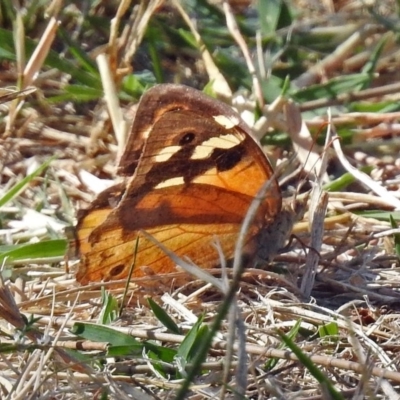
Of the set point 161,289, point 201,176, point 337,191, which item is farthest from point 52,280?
point 337,191

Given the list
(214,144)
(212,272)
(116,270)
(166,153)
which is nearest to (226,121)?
(214,144)

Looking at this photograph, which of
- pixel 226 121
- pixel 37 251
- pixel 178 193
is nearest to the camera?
pixel 226 121

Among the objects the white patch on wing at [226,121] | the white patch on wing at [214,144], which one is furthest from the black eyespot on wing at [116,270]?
the white patch on wing at [226,121]

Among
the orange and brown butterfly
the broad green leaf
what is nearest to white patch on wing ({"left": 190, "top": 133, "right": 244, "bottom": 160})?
the orange and brown butterfly

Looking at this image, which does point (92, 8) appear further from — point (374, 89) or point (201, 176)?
point (201, 176)

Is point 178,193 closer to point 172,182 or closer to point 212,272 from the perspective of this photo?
point 172,182
